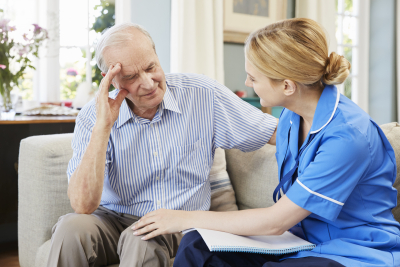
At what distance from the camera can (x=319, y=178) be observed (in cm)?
93

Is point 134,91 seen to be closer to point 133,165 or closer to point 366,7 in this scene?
point 133,165

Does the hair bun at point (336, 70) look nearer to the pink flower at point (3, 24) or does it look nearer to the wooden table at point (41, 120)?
the wooden table at point (41, 120)

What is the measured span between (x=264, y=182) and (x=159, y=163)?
45 centimetres

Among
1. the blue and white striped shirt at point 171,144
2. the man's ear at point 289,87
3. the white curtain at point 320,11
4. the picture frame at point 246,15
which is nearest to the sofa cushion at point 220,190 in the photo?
the blue and white striped shirt at point 171,144

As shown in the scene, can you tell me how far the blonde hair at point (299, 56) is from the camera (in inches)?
39.0

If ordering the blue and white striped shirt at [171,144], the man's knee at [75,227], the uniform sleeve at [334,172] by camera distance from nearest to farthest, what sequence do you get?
the uniform sleeve at [334,172], the man's knee at [75,227], the blue and white striped shirt at [171,144]

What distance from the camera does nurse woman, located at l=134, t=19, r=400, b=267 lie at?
0.92 meters

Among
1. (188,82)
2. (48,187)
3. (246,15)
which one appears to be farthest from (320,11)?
(48,187)

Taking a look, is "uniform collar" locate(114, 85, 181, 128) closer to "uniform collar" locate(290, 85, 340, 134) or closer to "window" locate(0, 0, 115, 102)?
"uniform collar" locate(290, 85, 340, 134)

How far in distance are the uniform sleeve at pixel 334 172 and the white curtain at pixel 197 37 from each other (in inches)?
79.3

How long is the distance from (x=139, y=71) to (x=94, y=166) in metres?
0.36

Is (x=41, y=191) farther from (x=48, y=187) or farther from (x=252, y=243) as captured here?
(x=252, y=243)

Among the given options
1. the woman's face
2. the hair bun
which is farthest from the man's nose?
the hair bun

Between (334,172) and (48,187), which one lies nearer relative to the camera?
(334,172)
